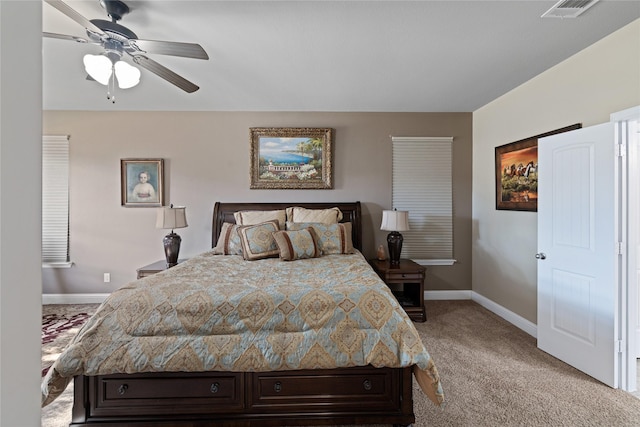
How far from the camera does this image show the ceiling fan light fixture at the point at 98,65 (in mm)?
1912

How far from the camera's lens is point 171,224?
357cm

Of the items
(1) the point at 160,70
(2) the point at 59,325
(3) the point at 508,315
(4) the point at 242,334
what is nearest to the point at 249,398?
(4) the point at 242,334

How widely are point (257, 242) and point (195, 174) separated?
66.7 inches

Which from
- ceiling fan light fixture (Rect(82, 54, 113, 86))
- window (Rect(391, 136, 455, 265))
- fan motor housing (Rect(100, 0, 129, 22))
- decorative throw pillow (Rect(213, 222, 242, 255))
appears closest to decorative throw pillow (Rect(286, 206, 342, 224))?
decorative throw pillow (Rect(213, 222, 242, 255))

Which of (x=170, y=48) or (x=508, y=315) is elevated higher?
(x=170, y=48)

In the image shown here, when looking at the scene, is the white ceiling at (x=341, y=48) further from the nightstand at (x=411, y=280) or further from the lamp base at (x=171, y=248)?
the nightstand at (x=411, y=280)

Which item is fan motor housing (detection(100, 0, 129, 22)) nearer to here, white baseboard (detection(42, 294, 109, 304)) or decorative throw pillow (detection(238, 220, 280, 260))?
decorative throw pillow (detection(238, 220, 280, 260))

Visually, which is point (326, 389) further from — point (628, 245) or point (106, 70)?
point (106, 70)

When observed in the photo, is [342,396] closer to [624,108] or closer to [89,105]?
[624,108]

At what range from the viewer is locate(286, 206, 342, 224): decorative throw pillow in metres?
3.79

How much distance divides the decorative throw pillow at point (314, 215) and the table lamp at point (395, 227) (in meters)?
0.61

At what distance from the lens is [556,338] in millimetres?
2650

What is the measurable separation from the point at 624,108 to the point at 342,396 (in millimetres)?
2957

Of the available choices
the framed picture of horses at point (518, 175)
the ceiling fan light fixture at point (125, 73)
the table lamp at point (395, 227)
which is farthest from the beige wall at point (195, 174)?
the ceiling fan light fixture at point (125, 73)
